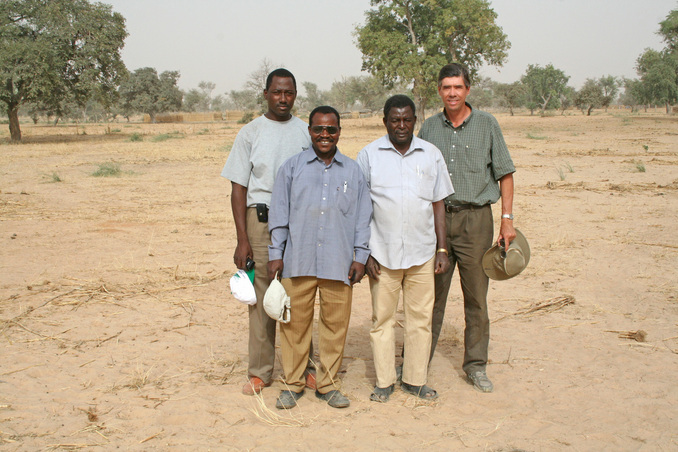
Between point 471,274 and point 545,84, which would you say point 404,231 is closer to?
point 471,274

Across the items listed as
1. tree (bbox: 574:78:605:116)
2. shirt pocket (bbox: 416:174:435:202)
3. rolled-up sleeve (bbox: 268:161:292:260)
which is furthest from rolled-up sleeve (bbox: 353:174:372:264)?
tree (bbox: 574:78:605:116)

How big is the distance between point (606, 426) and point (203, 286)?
12.9ft

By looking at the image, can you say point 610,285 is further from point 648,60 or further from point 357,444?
point 648,60

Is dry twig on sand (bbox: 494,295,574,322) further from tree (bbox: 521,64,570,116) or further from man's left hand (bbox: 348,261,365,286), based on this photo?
tree (bbox: 521,64,570,116)

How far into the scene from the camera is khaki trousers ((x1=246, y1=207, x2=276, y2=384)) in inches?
134

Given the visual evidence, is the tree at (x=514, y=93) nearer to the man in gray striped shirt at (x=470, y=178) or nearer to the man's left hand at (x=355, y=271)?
the man in gray striped shirt at (x=470, y=178)

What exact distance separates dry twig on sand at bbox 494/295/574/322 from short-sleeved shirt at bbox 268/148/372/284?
2.37m

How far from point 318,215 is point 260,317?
811 mm

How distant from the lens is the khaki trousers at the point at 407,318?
329 cm

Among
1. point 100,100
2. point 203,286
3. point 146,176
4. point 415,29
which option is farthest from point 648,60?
point 203,286

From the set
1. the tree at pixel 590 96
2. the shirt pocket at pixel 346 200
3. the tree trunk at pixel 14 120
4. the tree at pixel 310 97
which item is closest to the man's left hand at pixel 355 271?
the shirt pocket at pixel 346 200

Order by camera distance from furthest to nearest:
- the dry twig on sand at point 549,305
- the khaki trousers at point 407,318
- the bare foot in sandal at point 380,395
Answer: the dry twig on sand at point 549,305
the bare foot in sandal at point 380,395
the khaki trousers at point 407,318

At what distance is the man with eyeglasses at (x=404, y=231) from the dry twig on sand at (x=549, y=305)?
1.87 meters

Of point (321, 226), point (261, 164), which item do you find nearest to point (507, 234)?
point (321, 226)
